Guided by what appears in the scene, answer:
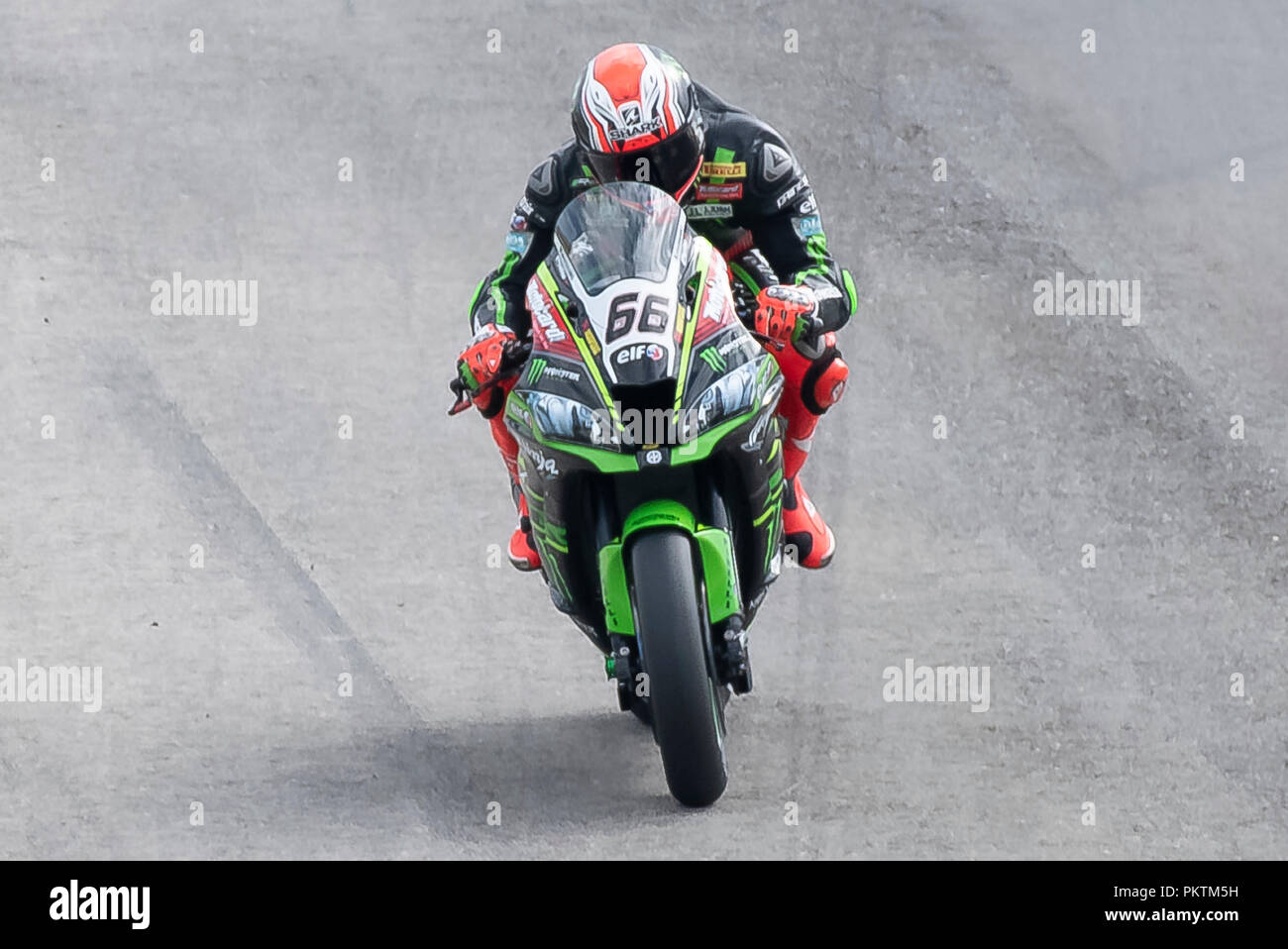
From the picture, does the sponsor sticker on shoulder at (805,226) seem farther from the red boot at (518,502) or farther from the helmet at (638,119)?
the red boot at (518,502)

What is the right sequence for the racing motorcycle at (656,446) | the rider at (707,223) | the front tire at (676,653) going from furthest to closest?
the rider at (707,223)
the racing motorcycle at (656,446)
the front tire at (676,653)

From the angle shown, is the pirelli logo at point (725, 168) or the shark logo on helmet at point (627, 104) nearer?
the shark logo on helmet at point (627, 104)

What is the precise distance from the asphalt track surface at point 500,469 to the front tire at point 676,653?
1.07 feet

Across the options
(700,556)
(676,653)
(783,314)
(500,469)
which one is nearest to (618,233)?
(783,314)

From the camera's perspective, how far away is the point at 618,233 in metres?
6.37

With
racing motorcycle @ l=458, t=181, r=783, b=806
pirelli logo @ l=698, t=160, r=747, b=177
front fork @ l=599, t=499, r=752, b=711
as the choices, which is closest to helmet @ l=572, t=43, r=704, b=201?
racing motorcycle @ l=458, t=181, r=783, b=806

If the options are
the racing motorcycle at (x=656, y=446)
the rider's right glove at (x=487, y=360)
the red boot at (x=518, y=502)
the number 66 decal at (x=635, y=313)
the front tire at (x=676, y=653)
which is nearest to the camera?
the front tire at (x=676, y=653)

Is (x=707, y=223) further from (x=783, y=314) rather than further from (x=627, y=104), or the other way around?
(x=627, y=104)

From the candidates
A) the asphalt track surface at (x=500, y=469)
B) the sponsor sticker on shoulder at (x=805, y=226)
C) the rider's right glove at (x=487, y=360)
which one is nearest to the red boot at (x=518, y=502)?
the rider's right glove at (x=487, y=360)

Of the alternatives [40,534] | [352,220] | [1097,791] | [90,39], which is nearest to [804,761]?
[1097,791]

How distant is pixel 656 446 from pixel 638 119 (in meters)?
1.07

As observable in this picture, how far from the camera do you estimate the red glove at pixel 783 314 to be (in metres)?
6.52

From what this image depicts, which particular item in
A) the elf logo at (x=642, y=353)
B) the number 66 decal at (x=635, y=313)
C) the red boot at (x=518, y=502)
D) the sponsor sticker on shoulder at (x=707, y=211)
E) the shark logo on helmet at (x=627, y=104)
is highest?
the shark logo on helmet at (x=627, y=104)

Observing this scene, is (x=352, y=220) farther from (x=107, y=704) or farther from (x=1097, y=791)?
(x=1097, y=791)
